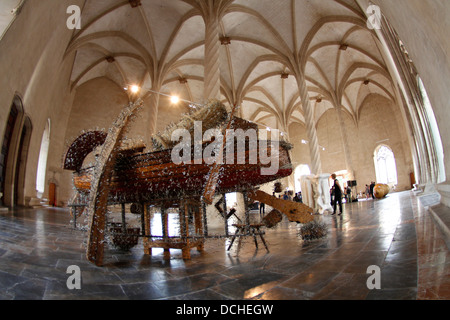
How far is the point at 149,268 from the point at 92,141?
170 cm

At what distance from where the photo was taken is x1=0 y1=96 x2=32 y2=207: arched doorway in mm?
8562

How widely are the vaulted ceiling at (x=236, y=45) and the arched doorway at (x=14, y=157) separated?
5274 mm

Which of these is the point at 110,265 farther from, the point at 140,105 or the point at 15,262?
the point at 140,105

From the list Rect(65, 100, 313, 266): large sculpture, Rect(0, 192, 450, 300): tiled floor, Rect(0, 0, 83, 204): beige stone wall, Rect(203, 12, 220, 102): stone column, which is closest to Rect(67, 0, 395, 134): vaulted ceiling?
Rect(203, 12, 220, 102): stone column

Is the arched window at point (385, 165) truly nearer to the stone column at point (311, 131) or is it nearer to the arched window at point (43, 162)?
the stone column at point (311, 131)

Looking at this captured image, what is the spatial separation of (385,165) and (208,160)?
27159 millimetres

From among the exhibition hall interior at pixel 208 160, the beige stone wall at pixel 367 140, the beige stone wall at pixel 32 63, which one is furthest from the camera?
the beige stone wall at pixel 367 140

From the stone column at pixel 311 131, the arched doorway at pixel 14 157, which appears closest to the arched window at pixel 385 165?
the stone column at pixel 311 131

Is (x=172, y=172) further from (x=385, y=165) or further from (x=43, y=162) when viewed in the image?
(x=385, y=165)

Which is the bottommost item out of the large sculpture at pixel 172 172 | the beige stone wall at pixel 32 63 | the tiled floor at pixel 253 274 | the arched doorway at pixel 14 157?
the tiled floor at pixel 253 274

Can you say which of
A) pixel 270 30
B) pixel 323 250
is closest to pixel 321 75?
pixel 270 30

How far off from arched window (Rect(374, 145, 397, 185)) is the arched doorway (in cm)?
2813

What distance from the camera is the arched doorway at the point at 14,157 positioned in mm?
8562

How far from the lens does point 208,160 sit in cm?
212
